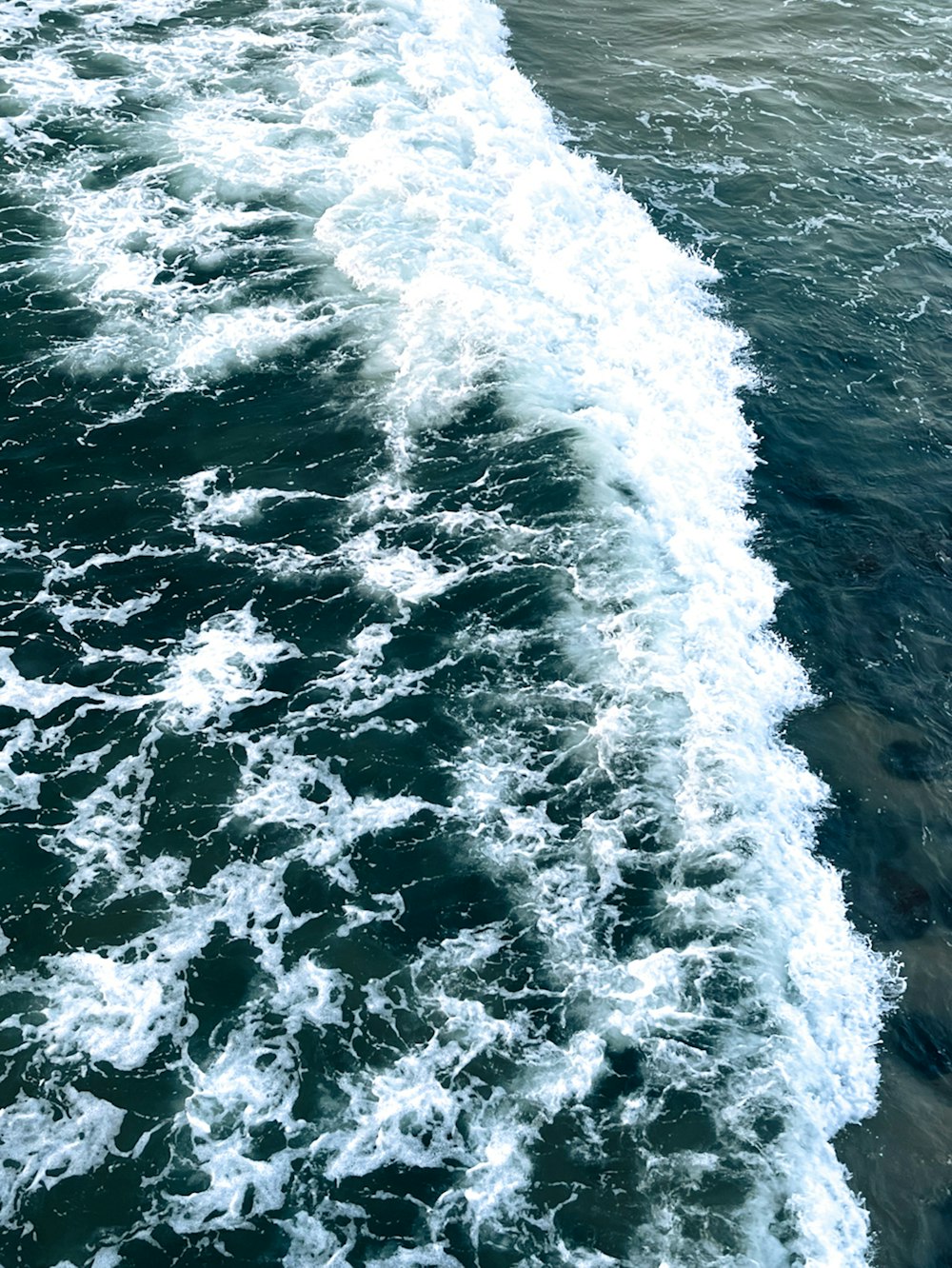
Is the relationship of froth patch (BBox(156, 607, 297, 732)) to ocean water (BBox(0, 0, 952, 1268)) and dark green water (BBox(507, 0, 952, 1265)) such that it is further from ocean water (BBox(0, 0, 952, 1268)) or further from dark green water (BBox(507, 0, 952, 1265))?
dark green water (BBox(507, 0, 952, 1265))

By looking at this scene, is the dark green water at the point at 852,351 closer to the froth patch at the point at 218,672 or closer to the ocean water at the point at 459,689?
the ocean water at the point at 459,689

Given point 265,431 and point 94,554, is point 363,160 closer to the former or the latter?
point 265,431

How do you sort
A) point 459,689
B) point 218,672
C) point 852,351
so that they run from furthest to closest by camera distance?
point 852,351 → point 459,689 → point 218,672

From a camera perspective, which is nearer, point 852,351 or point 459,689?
point 459,689


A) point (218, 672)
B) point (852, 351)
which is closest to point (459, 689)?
point (218, 672)

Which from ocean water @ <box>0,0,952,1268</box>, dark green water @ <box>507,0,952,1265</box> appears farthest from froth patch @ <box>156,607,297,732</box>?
dark green water @ <box>507,0,952,1265</box>

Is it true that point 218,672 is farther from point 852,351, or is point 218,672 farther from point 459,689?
point 852,351

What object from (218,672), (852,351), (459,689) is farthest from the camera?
(852,351)

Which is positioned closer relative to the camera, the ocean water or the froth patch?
the ocean water
